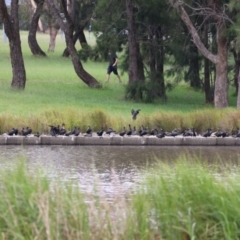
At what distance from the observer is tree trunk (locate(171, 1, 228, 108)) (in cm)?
2900

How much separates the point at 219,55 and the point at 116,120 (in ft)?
25.8

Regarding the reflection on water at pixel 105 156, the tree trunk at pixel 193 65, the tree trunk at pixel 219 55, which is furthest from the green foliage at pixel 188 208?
the tree trunk at pixel 193 65

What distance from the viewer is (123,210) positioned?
26.6ft

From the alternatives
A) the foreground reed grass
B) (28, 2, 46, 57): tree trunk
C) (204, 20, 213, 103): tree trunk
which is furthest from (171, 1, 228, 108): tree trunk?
(28, 2, 46, 57): tree trunk

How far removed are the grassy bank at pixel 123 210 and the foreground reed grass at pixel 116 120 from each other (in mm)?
14024

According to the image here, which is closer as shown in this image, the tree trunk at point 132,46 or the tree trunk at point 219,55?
the tree trunk at point 219,55

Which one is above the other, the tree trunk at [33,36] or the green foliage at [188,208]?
the tree trunk at [33,36]

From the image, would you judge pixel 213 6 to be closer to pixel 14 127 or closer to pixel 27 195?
pixel 14 127

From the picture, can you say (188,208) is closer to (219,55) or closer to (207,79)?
(219,55)

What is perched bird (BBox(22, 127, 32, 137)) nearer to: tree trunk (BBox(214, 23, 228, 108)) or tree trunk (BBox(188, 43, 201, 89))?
tree trunk (BBox(214, 23, 228, 108))

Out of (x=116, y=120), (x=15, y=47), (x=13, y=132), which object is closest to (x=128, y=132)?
(x=116, y=120)

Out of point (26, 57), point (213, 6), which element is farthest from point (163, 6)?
point (26, 57)

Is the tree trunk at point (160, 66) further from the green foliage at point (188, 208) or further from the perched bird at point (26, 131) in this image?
the green foliage at point (188, 208)

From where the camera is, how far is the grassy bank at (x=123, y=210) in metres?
7.95
